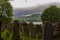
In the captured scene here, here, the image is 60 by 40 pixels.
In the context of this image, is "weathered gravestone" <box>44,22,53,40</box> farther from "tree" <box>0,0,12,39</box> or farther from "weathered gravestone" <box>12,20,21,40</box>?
"tree" <box>0,0,12,39</box>

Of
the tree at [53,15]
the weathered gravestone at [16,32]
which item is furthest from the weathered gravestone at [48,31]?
the tree at [53,15]

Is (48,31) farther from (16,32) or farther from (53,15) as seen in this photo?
(53,15)

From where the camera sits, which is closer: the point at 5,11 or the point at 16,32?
the point at 16,32

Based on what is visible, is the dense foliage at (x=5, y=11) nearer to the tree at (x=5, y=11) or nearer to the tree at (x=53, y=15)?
the tree at (x=5, y=11)

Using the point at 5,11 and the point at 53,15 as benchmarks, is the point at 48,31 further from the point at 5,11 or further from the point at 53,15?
the point at 5,11

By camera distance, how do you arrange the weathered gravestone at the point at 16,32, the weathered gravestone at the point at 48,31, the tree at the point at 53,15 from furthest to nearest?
1. the tree at the point at 53,15
2. the weathered gravestone at the point at 16,32
3. the weathered gravestone at the point at 48,31

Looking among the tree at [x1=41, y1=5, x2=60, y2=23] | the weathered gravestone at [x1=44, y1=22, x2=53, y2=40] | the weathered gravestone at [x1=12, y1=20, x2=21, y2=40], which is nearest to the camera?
the weathered gravestone at [x1=44, y1=22, x2=53, y2=40]

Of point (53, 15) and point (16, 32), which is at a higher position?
point (53, 15)

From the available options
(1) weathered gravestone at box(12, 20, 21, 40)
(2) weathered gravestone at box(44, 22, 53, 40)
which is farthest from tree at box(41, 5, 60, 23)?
(1) weathered gravestone at box(12, 20, 21, 40)

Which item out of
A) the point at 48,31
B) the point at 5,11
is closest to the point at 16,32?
the point at 48,31

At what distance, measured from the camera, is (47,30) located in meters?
2.05

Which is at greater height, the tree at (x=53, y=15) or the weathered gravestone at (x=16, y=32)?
the tree at (x=53, y=15)

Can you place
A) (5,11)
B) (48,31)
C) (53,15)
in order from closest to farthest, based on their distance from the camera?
(48,31), (53,15), (5,11)

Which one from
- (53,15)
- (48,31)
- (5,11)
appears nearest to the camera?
(48,31)
